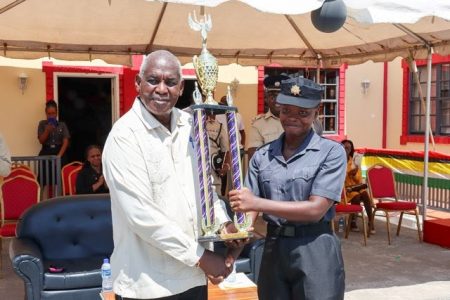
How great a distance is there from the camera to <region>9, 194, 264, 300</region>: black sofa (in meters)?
4.25

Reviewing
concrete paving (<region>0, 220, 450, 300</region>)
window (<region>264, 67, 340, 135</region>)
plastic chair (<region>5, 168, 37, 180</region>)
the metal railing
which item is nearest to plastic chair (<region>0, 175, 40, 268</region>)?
plastic chair (<region>5, 168, 37, 180</region>)

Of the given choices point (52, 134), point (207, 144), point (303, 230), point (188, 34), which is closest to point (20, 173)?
point (52, 134)

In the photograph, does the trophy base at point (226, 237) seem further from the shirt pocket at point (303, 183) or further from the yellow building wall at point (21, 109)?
the yellow building wall at point (21, 109)

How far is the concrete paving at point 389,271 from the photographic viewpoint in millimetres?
5184

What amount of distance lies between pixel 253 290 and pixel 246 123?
256 inches

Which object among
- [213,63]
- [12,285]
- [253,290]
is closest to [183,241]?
[213,63]

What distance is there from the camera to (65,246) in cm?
495

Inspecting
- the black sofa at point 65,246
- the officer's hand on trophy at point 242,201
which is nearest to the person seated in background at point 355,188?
the black sofa at point 65,246

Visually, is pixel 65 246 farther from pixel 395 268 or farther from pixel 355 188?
pixel 355 188

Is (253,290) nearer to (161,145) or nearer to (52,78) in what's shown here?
(161,145)

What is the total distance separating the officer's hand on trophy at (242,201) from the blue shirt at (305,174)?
35cm

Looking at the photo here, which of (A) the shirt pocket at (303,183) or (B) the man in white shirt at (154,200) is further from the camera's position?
(A) the shirt pocket at (303,183)

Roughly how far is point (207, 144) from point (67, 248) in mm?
3128

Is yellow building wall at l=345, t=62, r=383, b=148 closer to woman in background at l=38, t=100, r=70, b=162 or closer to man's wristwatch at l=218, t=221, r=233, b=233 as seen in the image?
woman in background at l=38, t=100, r=70, b=162
